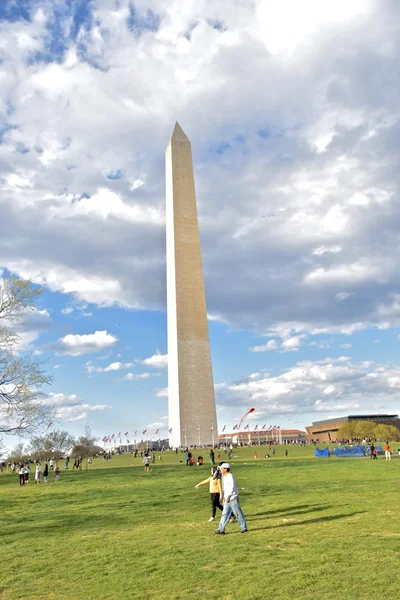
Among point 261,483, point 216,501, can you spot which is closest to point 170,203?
point 261,483

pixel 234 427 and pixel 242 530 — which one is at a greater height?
pixel 234 427

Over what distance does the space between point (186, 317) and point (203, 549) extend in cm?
5928

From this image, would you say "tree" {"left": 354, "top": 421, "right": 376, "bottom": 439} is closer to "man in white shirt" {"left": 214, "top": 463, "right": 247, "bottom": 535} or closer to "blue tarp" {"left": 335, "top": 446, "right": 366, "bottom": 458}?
"blue tarp" {"left": 335, "top": 446, "right": 366, "bottom": 458}

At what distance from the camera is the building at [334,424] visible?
483 feet

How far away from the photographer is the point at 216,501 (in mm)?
12859

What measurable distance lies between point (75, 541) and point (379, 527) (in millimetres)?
6438

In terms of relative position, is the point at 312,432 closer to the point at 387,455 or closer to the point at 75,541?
the point at 387,455

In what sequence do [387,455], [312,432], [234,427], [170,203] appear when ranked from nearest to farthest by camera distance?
[387,455]
[170,203]
[234,427]
[312,432]

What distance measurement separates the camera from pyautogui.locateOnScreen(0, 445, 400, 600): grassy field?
282 inches

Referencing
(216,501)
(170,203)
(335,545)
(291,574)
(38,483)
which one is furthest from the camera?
(170,203)

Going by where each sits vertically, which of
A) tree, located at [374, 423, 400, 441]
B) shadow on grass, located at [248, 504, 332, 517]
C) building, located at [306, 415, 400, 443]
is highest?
building, located at [306, 415, 400, 443]

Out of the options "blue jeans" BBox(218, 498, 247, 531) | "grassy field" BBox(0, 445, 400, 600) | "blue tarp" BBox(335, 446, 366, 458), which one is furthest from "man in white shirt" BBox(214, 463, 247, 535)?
"blue tarp" BBox(335, 446, 366, 458)

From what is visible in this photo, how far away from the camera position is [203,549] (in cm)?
954

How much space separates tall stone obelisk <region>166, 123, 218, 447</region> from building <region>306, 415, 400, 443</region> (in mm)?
84251
